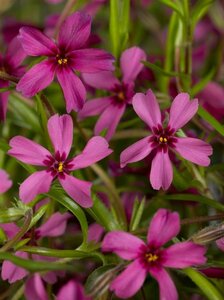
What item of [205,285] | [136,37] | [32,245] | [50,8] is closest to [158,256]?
[205,285]

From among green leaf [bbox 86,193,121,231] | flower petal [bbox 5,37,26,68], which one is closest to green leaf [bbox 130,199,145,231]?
green leaf [bbox 86,193,121,231]

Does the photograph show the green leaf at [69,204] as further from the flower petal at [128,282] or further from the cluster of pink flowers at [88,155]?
the flower petal at [128,282]

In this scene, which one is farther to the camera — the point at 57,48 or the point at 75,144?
the point at 75,144

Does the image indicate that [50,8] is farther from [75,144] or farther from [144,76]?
[75,144]

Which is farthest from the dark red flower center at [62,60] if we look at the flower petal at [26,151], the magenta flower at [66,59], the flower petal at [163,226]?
the flower petal at [163,226]

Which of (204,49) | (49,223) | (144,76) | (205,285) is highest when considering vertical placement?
(204,49)

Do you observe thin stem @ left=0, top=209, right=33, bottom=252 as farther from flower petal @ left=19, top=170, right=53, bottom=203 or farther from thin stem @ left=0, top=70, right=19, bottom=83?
thin stem @ left=0, top=70, right=19, bottom=83

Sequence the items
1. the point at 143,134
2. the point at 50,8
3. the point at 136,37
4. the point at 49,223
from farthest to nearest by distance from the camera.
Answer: the point at 50,8 < the point at 136,37 < the point at 143,134 < the point at 49,223
